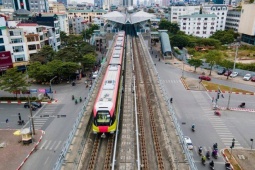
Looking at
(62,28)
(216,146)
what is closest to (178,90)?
(216,146)

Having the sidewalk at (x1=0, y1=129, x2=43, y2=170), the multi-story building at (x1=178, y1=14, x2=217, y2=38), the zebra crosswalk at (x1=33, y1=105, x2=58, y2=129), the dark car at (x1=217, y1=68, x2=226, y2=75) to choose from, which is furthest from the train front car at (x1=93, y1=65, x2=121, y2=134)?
the multi-story building at (x1=178, y1=14, x2=217, y2=38)

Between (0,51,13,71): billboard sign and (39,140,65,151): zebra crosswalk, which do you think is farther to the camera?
(0,51,13,71): billboard sign

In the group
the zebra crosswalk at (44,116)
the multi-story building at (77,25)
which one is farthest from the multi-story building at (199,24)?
the zebra crosswalk at (44,116)

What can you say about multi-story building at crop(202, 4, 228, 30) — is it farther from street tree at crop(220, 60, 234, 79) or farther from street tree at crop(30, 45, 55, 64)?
street tree at crop(30, 45, 55, 64)

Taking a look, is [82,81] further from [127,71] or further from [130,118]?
[130,118]

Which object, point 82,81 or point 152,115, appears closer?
point 152,115


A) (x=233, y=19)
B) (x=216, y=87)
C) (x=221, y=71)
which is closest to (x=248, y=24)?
(x=233, y=19)
